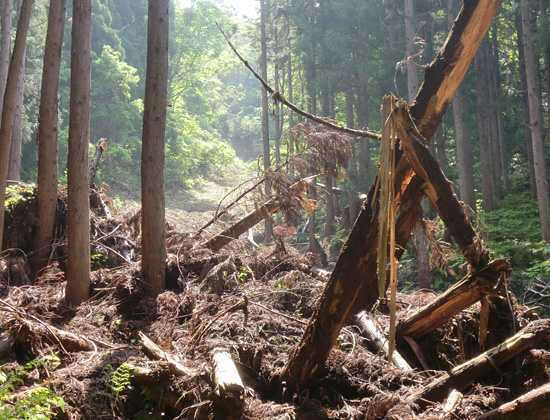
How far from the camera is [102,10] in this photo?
3462 cm

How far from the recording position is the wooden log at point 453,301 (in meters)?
3.51

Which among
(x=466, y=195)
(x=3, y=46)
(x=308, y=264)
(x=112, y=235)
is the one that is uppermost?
(x=3, y=46)

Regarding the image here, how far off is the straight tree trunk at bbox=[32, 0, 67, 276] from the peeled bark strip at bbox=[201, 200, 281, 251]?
9.27 ft

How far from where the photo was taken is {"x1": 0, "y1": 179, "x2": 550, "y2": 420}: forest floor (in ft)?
11.5

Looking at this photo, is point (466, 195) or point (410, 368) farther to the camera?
point (466, 195)

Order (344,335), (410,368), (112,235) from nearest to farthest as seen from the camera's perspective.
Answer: (410,368), (344,335), (112,235)

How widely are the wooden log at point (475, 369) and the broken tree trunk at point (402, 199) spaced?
797 millimetres

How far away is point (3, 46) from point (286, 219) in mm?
11108

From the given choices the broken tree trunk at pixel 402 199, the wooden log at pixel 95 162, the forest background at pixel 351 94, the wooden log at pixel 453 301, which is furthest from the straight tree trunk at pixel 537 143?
the wooden log at pixel 95 162

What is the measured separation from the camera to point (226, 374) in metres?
3.66

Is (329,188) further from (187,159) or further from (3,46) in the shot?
(187,159)

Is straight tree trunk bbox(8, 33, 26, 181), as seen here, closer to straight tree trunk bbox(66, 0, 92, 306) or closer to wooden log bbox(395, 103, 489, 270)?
straight tree trunk bbox(66, 0, 92, 306)

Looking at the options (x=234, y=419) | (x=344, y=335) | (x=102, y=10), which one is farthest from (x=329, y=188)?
(x=102, y=10)

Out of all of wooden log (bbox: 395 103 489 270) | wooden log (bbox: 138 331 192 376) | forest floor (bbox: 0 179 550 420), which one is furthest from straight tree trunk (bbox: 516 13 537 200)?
wooden log (bbox: 138 331 192 376)
